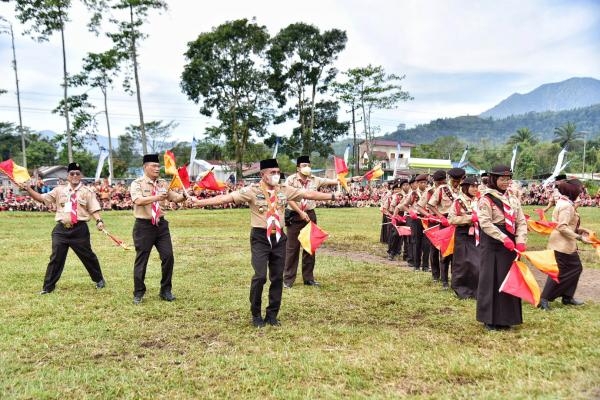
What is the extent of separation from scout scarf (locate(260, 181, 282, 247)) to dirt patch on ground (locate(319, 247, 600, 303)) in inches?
187

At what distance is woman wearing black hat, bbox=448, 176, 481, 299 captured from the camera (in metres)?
7.96

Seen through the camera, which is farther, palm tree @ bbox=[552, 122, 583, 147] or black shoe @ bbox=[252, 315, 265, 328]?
palm tree @ bbox=[552, 122, 583, 147]


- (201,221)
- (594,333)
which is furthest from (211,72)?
(594,333)

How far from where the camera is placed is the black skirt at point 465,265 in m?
8.03

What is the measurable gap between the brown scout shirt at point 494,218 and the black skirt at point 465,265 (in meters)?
1.57

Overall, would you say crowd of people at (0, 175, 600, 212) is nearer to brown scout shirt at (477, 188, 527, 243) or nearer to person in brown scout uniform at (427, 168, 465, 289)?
person in brown scout uniform at (427, 168, 465, 289)

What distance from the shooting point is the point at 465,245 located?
824 cm

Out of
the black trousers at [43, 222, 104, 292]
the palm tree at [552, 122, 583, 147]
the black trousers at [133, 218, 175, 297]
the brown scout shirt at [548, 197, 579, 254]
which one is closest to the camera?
the brown scout shirt at [548, 197, 579, 254]

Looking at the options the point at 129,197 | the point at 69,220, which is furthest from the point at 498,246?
the point at 129,197

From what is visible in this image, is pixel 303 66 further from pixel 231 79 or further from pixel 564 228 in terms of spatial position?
pixel 564 228

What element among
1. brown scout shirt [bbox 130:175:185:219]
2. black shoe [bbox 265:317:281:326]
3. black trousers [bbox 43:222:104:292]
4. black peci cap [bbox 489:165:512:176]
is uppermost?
black peci cap [bbox 489:165:512:176]

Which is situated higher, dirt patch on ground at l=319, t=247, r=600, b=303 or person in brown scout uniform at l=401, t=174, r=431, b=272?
person in brown scout uniform at l=401, t=174, r=431, b=272

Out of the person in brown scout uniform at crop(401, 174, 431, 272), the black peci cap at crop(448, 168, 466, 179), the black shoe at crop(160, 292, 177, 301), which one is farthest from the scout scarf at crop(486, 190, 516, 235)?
the black shoe at crop(160, 292, 177, 301)

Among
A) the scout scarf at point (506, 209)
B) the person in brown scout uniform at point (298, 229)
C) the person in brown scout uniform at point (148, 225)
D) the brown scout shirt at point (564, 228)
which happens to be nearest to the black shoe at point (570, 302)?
the brown scout shirt at point (564, 228)
